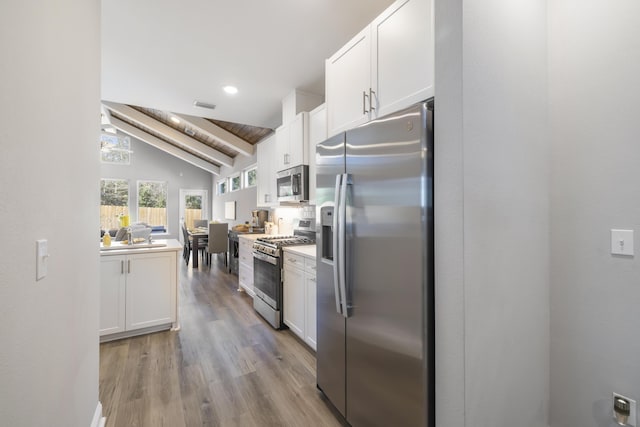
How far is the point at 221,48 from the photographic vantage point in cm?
262

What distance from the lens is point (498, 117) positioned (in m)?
1.23

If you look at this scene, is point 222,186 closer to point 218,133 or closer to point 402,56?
point 218,133

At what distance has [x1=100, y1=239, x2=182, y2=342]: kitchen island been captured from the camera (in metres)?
2.74

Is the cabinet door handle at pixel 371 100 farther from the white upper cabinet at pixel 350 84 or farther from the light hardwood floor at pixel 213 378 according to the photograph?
the light hardwood floor at pixel 213 378

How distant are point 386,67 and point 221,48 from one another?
178 centimetres

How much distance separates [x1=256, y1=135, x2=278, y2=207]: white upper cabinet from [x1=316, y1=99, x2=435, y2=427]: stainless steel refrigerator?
2654 millimetres

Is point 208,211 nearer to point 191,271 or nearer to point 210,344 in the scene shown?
point 191,271

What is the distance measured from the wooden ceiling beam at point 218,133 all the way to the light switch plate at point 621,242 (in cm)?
608

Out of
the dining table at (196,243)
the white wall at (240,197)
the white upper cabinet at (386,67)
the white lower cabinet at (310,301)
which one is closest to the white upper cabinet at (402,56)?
the white upper cabinet at (386,67)

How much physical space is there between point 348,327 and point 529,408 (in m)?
0.96

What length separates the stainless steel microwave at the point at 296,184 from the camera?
325 centimetres

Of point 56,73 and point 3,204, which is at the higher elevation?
point 56,73

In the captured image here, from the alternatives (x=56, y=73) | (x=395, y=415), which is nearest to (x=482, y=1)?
(x=56, y=73)

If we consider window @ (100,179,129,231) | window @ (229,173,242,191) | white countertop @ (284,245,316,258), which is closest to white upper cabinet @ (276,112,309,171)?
white countertop @ (284,245,316,258)
